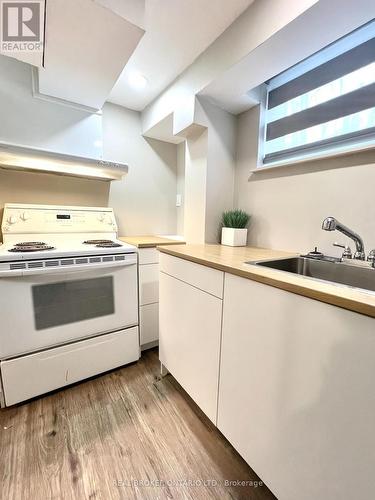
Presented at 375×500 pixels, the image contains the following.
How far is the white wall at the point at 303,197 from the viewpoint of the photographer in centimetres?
110

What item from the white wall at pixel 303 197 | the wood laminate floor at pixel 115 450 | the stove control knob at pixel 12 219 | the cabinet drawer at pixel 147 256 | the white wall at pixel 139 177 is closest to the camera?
the wood laminate floor at pixel 115 450

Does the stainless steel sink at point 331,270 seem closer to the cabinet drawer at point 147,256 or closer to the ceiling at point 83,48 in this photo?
the cabinet drawer at point 147,256

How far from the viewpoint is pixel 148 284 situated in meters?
1.74

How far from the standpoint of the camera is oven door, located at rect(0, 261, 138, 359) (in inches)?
46.5

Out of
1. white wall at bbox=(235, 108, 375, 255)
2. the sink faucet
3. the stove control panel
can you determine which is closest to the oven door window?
the stove control panel

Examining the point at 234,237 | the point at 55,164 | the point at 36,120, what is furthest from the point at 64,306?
the point at 36,120

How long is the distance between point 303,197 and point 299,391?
1.09 meters

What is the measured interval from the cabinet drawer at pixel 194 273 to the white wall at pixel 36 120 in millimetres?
1139

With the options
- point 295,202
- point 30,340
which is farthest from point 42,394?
point 295,202

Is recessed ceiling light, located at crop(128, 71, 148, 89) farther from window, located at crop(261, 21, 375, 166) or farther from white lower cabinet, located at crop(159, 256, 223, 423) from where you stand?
white lower cabinet, located at crop(159, 256, 223, 423)

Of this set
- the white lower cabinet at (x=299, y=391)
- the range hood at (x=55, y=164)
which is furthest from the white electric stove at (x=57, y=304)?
the white lower cabinet at (x=299, y=391)

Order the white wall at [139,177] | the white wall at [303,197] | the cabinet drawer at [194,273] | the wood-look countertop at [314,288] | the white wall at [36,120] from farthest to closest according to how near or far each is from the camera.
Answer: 1. the white wall at [139,177]
2. the white wall at [36,120]
3. the white wall at [303,197]
4. the cabinet drawer at [194,273]
5. the wood-look countertop at [314,288]

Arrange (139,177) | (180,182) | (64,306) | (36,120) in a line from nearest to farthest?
(64,306), (36,120), (139,177), (180,182)

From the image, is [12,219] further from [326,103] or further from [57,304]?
[326,103]
